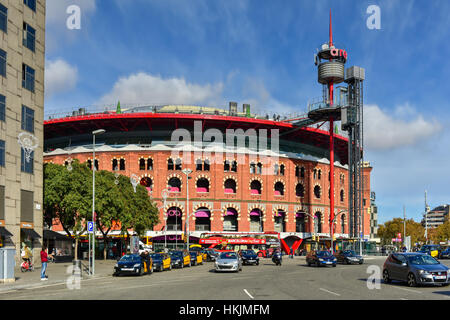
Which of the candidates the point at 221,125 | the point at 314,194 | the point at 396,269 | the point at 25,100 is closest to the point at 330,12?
the point at 221,125

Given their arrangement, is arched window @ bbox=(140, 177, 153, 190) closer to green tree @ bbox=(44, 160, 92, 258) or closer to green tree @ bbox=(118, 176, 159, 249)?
green tree @ bbox=(118, 176, 159, 249)

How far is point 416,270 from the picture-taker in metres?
23.6

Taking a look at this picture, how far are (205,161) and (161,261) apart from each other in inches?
1563

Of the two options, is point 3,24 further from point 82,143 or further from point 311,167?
point 311,167

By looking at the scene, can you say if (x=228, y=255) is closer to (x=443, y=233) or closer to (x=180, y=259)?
(x=180, y=259)

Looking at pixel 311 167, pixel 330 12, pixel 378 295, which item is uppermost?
pixel 330 12

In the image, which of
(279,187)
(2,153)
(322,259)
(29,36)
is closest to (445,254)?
(322,259)

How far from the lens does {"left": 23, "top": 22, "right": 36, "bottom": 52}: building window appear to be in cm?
4247

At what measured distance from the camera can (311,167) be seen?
282ft

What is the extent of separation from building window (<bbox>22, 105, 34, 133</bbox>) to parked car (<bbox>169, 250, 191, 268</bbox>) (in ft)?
53.4

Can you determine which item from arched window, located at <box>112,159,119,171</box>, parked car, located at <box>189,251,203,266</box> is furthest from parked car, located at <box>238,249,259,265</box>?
arched window, located at <box>112,159,119,171</box>

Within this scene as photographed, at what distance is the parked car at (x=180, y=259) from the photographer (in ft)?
148
